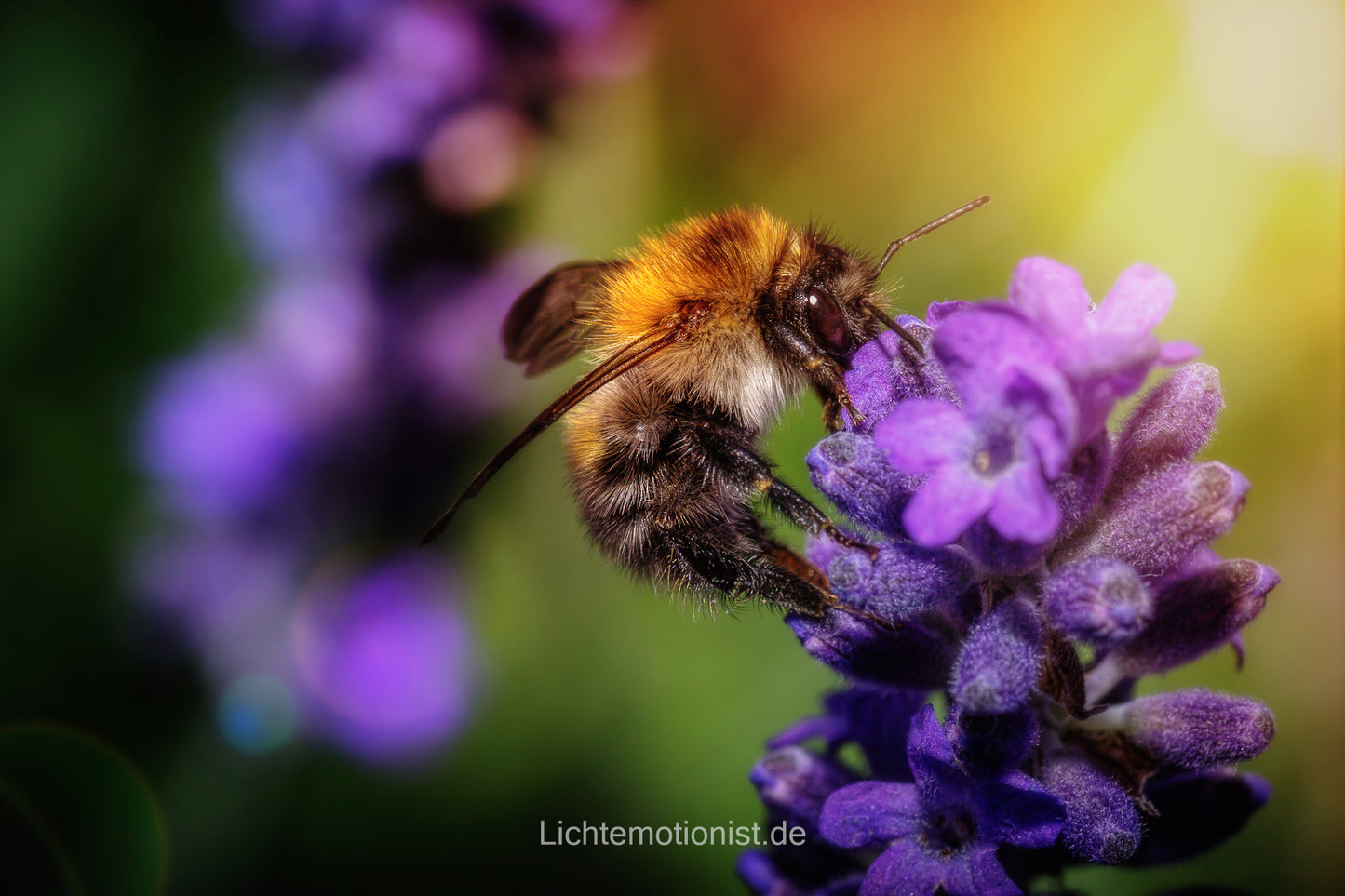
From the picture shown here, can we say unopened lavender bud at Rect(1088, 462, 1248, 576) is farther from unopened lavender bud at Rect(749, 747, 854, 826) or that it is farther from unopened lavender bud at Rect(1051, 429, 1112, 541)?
unopened lavender bud at Rect(749, 747, 854, 826)

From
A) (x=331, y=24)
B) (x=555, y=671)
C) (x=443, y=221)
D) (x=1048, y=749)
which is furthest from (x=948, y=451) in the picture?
(x=331, y=24)

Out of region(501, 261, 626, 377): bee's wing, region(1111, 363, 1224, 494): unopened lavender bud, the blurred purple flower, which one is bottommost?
region(1111, 363, 1224, 494): unopened lavender bud

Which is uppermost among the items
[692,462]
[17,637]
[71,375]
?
[71,375]

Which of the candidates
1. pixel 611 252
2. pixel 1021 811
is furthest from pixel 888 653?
pixel 611 252

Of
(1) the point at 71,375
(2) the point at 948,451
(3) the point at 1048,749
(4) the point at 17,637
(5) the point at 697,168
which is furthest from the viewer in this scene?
(5) the point at 697,168

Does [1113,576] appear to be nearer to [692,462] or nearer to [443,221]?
[692,462]

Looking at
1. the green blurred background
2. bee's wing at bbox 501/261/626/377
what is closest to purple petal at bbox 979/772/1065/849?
bee's wing at bbox 501/261/626/377

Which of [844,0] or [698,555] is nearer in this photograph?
[698,555]
